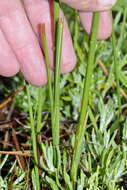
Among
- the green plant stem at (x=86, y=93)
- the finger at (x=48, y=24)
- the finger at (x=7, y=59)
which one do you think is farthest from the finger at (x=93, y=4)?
the finger at (x=7, y=59)

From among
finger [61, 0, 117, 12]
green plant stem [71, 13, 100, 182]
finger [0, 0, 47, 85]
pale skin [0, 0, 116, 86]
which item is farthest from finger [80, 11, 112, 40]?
green plant stem [71, 13, 100, 182]

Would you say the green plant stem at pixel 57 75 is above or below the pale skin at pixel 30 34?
below

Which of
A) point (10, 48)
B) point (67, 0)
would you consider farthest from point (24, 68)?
point (67, 0)

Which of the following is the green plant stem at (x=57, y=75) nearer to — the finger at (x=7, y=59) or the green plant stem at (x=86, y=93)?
the green plant stem at (x=86, y=93)

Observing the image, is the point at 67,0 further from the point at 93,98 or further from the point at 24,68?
the point at 93,98

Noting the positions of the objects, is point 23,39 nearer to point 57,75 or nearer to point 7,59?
point 7,59
